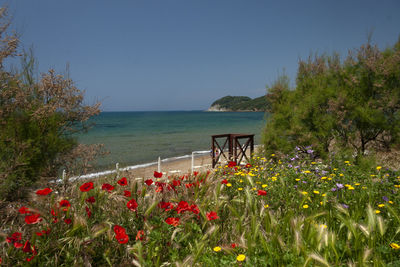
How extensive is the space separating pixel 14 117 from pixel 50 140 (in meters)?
0.75

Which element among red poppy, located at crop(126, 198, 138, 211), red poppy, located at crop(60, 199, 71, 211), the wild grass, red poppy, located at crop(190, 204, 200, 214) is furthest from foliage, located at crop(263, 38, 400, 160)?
red poppy, located at crop(60, 199, 71, 211)

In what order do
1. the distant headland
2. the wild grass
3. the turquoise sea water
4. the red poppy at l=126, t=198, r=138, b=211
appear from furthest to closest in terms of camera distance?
the distant headland
the turquoise sea water
the red poppy at l=126, t=198, r=138, b=211
the wild grass

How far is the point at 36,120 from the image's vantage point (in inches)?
198

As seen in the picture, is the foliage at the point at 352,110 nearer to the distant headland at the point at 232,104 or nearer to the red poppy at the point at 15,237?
the red poppy at the point at 15,237

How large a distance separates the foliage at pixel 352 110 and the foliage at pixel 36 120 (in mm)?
6032

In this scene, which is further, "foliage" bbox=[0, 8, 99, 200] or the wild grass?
"foliage" bbox=[0, 8, 99, 200]

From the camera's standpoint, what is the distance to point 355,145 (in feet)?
24.4

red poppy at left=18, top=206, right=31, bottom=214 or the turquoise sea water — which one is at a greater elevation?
red poppy at left=18, top=206, right=31, bottom=214

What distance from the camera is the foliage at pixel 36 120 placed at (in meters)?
4.29

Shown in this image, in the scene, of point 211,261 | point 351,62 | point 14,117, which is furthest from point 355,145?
point 14,117

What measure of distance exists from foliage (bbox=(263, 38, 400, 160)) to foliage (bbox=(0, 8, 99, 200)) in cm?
603

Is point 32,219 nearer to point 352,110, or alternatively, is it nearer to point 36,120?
point 36,120

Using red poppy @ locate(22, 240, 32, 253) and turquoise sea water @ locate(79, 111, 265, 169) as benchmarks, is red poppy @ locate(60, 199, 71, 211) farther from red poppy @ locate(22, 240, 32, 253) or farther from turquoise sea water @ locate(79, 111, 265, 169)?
turquoise sea water @ locate(79, 111, 265, 169)

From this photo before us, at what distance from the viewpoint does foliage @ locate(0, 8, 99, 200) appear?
14.1ft
